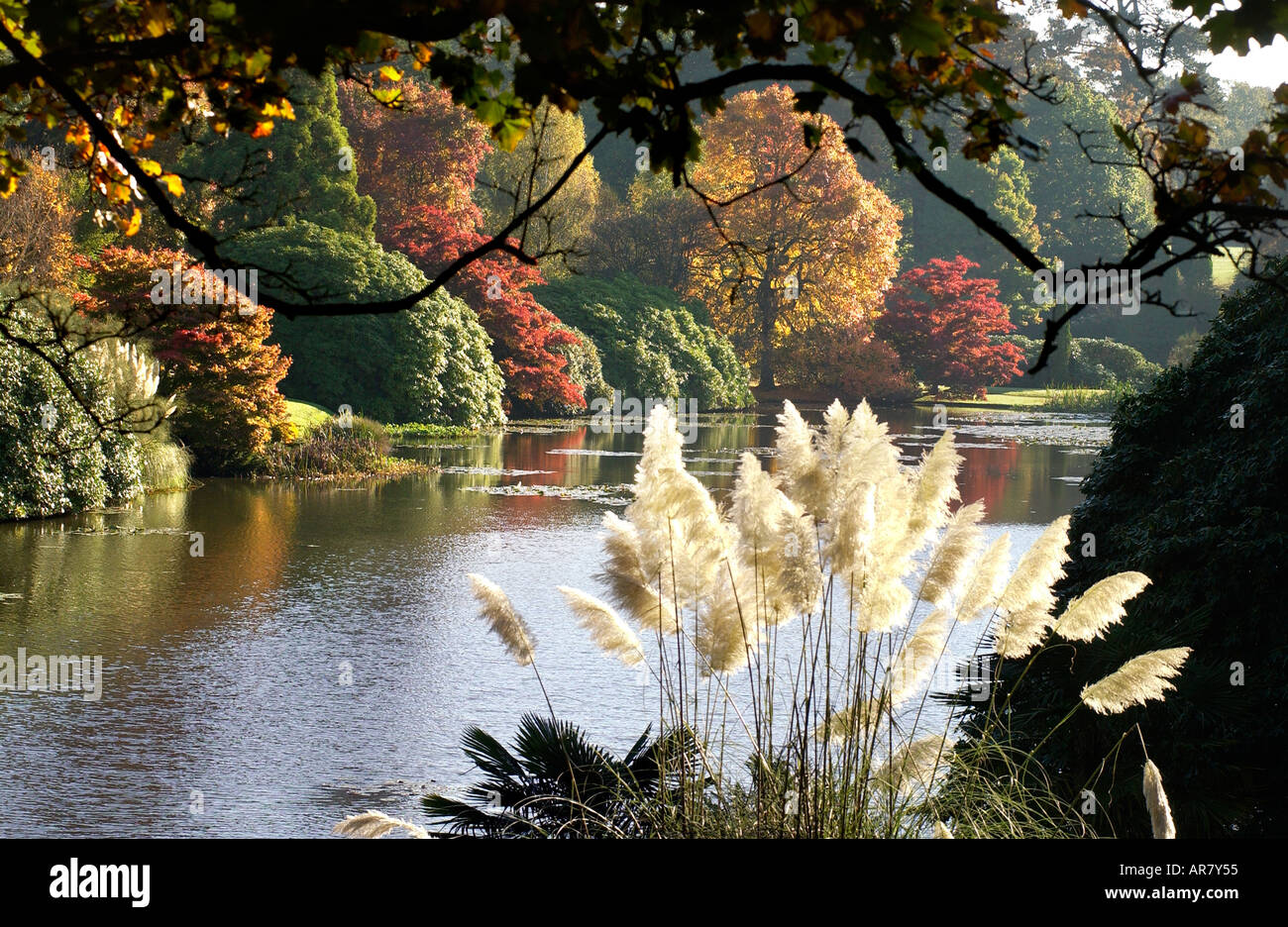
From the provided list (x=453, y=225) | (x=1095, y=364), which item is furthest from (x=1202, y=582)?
(x=1095, y=364)

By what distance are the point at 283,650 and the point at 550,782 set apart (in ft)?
11.4

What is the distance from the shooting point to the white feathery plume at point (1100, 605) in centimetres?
365

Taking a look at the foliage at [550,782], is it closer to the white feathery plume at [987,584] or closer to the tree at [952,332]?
the white feathery plume at [987,584]

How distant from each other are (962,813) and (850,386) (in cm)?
3231

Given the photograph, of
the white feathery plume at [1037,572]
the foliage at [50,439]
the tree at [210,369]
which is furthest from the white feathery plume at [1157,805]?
the tree at [210,369]

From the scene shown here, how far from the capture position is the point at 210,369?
50.8ft

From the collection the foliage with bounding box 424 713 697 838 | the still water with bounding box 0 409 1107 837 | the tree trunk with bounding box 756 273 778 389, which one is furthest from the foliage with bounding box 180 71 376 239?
the foliage with bounding box 424 713 697 838

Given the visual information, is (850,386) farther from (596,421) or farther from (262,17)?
(262,17)

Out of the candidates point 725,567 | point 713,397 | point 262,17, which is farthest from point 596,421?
point 262,17

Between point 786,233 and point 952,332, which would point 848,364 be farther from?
point 786,233

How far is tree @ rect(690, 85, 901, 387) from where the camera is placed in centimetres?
3631

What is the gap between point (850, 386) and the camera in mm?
35812

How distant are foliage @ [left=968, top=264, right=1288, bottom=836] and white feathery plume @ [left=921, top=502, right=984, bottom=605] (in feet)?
2.55

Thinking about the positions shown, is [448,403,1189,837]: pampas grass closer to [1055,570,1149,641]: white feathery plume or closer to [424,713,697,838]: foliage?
[1055,570,1149,641]: white feathery plume
